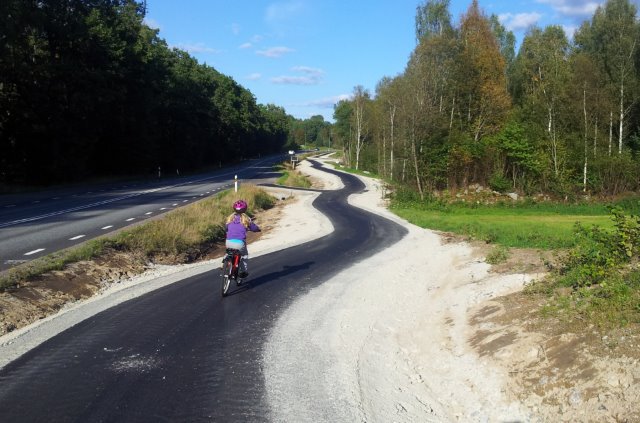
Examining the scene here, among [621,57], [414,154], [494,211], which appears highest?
[621,57]

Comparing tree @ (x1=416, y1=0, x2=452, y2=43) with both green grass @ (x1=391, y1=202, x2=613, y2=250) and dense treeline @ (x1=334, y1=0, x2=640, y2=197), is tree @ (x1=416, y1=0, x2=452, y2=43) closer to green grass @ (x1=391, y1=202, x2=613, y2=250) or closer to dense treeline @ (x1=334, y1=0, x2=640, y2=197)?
dense treeline @ (x1=334, y1=0, x2=640, y2=197)

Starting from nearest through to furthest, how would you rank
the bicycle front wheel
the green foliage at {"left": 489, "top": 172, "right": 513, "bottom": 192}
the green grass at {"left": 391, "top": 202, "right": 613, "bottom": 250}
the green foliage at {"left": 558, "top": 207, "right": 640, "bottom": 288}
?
the green foliage at {"left": 558, "top": 207, "right": 640, "bottom": 288} → the bicycle front wheel → the green grass at {"left": 391, "top": 202, "right": 613, "bottom": 250} → the green foliage at {"left": 489, "top": 172, "right": 513, "bottom": 192}

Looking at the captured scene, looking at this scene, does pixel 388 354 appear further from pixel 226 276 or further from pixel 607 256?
pixel 226 276

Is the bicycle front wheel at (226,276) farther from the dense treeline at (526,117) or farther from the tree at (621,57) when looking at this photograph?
the tree at (621,57)

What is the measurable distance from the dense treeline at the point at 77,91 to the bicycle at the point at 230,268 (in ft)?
83.7

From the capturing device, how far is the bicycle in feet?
32.3

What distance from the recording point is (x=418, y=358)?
691 cm

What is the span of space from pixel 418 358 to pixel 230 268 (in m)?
4.48

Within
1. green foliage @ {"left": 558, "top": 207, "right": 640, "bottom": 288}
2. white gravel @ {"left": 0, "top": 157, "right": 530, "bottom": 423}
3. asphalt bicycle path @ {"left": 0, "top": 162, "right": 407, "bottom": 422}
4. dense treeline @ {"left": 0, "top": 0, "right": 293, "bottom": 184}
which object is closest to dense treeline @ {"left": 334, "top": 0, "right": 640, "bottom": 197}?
dense treeline @ {"left": 0, "top": 0, "right": 293, "bottom": 184}

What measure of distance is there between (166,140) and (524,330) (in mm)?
62003

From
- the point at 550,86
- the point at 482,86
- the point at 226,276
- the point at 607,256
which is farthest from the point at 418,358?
the point at 482,86

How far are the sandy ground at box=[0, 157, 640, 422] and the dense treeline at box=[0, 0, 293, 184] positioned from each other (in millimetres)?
27480

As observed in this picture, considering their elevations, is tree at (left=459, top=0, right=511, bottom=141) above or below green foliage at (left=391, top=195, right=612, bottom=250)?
above

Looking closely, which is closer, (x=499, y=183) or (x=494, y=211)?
(x=494, y=211)
